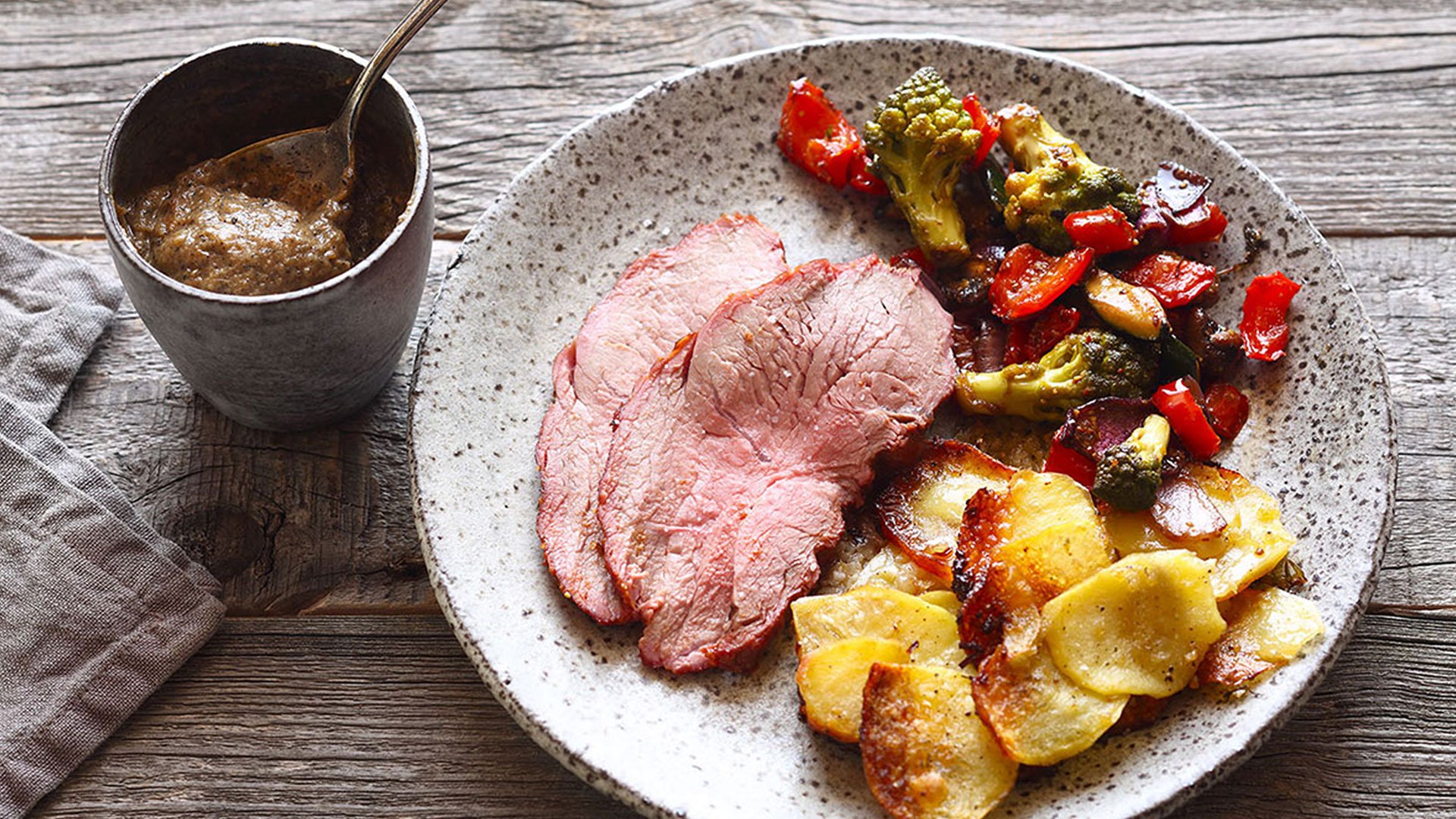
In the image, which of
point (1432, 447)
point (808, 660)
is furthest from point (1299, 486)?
point (808, 660)

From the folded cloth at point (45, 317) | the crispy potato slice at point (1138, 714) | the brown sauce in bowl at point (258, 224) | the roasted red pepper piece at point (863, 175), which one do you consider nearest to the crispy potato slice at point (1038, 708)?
the crispy potato slice at point (1138, 714)

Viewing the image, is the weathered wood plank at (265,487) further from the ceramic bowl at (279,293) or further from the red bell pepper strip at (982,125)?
the red bell pepper strip at (982,125)

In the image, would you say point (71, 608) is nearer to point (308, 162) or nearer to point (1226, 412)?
point (308, 162)

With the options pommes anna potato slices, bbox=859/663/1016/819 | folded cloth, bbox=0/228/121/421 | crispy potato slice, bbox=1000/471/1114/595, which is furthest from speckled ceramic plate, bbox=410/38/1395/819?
folded cloth, bbox=0/228/121/421

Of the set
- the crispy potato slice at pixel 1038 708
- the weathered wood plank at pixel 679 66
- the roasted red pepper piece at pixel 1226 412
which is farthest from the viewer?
the weathered wood plank at pixel 679 66

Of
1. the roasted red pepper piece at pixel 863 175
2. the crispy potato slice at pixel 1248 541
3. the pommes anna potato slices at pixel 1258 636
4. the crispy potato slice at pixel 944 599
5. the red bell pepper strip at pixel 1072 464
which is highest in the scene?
the roasted red pepper piece at pixel 863 175

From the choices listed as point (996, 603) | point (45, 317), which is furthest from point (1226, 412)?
point (45, 317)

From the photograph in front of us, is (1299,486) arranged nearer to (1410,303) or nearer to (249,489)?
(1410,303)
